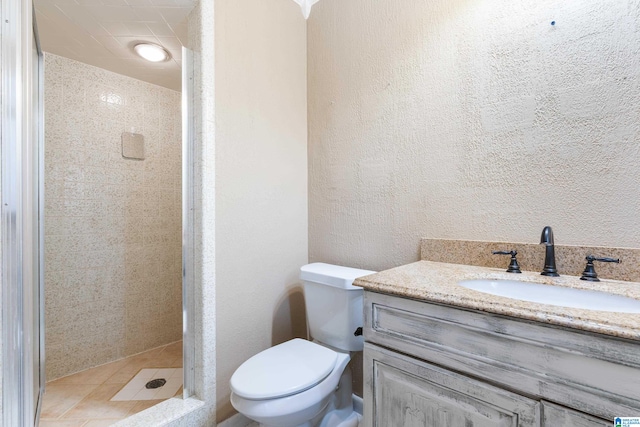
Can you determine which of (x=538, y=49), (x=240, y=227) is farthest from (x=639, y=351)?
(x=240, y=227)

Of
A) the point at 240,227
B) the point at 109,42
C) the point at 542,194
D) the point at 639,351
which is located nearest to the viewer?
the point at 639,351

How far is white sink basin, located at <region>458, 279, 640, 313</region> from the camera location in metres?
0.81

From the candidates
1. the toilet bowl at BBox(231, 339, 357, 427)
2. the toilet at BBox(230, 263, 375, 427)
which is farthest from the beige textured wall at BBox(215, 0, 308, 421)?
the toilet bowl at BBox(231, 339, 357, 427)

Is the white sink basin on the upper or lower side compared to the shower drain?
upper

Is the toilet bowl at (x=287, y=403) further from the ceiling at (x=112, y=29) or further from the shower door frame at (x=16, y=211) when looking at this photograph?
the ceiling at (x=112, y=29)

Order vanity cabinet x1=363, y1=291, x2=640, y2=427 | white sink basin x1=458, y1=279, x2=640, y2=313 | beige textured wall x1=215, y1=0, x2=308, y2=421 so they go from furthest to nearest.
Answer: beige textured wall x1=215, y1=0, x2=308, y2=421 → white sink basin x1=458, y1=279, x2=640, y2=313 → vanity cabinet x1=363, y1=291, x2=640, y2=427

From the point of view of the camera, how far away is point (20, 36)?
972mm

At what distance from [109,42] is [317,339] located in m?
2.12

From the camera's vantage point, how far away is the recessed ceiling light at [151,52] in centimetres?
175

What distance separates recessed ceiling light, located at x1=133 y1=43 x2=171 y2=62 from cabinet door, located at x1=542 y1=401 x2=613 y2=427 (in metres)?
2.40

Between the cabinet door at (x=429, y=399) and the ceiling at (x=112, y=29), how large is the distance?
1.76m

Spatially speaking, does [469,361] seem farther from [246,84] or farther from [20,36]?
[20,36]

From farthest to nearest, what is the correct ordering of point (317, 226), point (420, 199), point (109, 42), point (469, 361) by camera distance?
point (317, 226) → point (109, 42) → point (420, 199) → point (469, 361)

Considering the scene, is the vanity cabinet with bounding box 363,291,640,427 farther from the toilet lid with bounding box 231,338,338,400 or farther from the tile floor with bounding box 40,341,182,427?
the tile floor with bounding box 40,341,182,427
